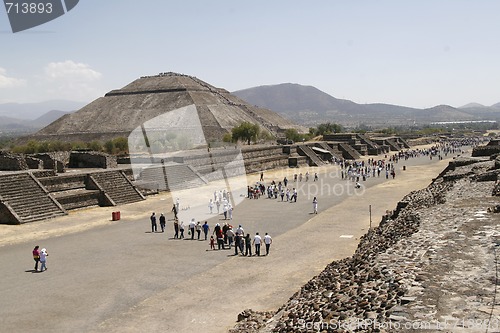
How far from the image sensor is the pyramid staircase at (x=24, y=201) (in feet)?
69.0

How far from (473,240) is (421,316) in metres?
3.78

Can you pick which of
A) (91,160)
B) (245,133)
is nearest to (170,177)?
(91,160)

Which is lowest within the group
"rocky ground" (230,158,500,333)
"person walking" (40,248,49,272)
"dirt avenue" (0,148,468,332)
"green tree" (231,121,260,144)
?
"dirt avenue" (0,148,468,332)

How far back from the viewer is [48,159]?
30188 millimetres

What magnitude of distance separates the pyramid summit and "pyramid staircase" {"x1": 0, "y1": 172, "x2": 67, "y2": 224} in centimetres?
5795

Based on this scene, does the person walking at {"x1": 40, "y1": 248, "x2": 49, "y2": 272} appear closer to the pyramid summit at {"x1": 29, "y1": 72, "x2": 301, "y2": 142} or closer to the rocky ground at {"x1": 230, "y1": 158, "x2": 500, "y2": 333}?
the rocky ground at {"x1": 230, "y1": 158, "x2": 500, "y2": 333}

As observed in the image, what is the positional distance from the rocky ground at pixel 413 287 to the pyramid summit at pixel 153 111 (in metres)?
72.6

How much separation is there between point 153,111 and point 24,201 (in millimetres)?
80047

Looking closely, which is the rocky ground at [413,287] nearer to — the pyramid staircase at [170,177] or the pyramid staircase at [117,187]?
the pyramid staircase at [117,187]

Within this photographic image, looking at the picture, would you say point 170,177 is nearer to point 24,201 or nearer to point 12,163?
point 12,163

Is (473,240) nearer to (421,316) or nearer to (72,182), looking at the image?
(421,316)

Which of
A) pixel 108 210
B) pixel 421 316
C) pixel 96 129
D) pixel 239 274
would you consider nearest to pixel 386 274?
pixel 421 316

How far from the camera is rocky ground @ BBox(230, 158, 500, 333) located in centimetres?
594

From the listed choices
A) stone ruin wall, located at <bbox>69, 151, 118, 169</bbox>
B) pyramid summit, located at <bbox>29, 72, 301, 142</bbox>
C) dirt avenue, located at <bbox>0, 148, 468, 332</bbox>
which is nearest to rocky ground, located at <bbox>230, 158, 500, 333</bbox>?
dirt avenue, located at <bbox>0, 148, 468, 332</bbox>
